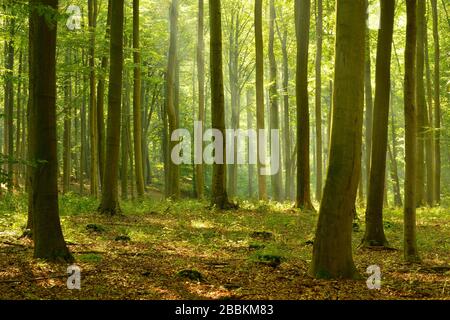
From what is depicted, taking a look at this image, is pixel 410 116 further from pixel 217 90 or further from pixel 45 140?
pixel 217 90

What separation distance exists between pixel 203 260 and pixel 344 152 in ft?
11.8

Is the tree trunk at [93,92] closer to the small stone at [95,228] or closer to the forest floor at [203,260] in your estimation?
the forest floor at [203,260]

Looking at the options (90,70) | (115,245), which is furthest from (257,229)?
(90,70)

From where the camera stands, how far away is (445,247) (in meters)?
12.1

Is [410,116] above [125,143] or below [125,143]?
below

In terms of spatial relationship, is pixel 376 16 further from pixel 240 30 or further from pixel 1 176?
pixel 1 176

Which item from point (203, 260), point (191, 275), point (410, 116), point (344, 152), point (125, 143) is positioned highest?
point (125, 143)

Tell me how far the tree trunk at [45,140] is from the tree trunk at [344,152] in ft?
14.4

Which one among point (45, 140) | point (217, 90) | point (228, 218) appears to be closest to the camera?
point (45, 140)

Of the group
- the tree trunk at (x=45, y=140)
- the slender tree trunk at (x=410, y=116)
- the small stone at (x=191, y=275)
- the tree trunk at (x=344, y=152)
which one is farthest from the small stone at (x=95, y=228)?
the slender tree trunk at (x=410, y=116)

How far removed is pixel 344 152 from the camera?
24.9 ft

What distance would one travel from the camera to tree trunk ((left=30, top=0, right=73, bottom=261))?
27.7 ft

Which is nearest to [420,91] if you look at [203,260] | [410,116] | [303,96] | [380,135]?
[303,96]

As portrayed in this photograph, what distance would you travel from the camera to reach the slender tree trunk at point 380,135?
37.7 ft
